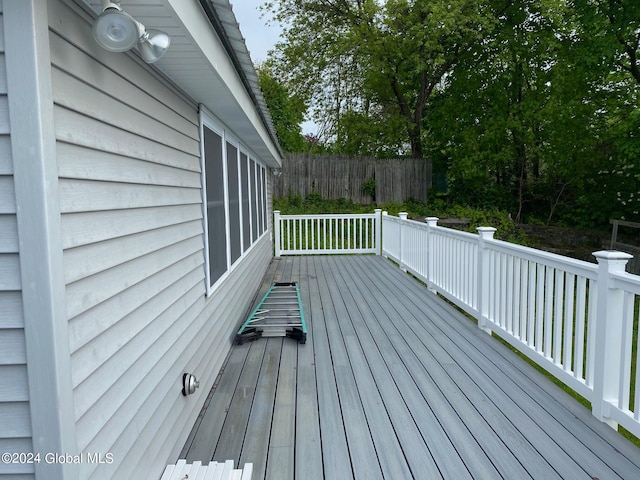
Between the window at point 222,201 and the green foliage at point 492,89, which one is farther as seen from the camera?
the green foliage at point 492,89

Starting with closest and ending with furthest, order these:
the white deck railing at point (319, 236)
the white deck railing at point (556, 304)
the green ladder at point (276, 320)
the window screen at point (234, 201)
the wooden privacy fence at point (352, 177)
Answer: the white deck railing at point (556, 304) < the green ladder at point (276, 320) < the window screen at point (234, 201) < the white deck railing at point (319, 236) < the wooden privacy fence at point (352, 177)

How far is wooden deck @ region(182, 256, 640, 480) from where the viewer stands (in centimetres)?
200

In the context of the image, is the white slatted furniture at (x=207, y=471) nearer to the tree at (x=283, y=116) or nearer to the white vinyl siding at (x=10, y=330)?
the white vinyl siding at (x=10, y=330)

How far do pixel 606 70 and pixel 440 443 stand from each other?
11.0 metres

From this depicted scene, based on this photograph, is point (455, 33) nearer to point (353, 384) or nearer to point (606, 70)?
point (606, 70)

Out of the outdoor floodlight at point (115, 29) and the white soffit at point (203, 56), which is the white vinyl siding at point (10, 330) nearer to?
the outdoor floodlight at point (115, 29)

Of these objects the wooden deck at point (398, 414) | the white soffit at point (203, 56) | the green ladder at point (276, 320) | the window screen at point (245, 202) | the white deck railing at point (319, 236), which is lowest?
the wooden deck at point (398, 414)

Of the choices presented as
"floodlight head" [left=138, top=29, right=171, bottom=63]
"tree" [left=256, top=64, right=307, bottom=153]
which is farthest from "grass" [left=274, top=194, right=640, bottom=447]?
"floodlight head" [left=138, top=29, right=171, bottom=63]

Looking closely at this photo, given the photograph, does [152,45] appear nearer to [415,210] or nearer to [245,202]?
[245,202]

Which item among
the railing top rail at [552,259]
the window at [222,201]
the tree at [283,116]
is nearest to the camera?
the railing top rail at [552,259]

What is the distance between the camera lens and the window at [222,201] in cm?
301

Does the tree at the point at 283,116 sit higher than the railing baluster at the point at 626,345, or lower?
higher

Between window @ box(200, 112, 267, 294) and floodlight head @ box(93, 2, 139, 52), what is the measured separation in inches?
65.3

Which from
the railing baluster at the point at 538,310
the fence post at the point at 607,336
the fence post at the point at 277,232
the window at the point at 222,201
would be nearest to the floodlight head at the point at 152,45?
the window at the point at 222,201
